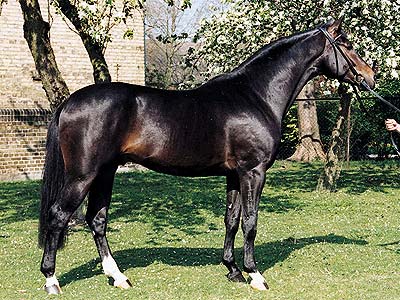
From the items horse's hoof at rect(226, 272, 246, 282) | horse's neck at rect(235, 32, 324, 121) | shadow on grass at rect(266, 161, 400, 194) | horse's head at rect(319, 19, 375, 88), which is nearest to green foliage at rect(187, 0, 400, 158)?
shadow on grass at rect(266, 161, 400, 194)

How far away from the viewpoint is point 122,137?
637 centimetres

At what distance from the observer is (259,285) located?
6516 millimetres

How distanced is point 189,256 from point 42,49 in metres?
4.28

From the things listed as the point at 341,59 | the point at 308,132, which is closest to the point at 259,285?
the point at 341,59

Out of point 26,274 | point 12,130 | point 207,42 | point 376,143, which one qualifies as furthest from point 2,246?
point 376,143

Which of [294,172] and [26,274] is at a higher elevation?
[26,274]

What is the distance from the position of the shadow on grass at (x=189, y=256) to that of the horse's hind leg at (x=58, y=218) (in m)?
0.50

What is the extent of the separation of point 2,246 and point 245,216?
166 inches

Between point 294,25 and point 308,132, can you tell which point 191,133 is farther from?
point 308,132

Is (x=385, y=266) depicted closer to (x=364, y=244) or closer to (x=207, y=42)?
(x=364, y=244)

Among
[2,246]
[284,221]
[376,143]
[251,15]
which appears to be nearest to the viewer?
[2,246]

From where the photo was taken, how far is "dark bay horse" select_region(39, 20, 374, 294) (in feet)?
20.7

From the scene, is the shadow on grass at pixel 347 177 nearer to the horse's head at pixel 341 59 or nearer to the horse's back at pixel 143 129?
the horse's head at pixel 341 59

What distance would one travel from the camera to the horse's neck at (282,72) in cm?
683
